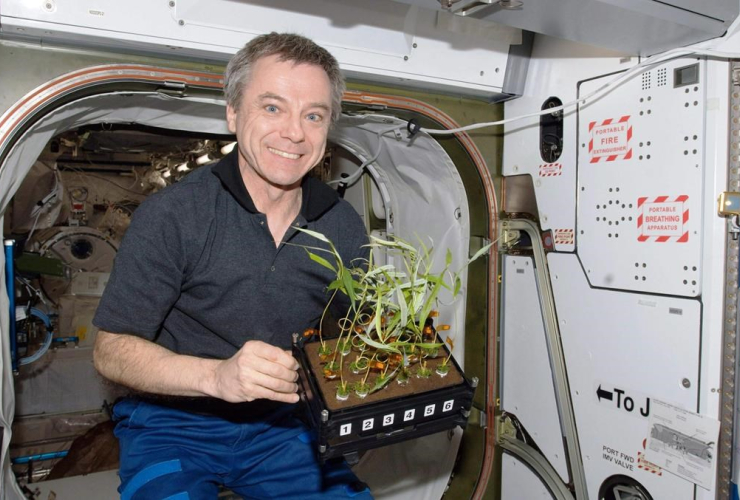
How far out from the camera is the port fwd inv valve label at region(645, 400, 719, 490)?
1.88 m

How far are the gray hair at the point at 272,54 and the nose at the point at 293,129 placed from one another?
0.21 meters

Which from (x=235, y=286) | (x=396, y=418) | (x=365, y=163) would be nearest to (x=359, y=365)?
(x=396, y=418)

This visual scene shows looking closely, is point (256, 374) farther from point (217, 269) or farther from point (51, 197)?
point (51, 197)

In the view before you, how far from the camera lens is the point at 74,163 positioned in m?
4.91

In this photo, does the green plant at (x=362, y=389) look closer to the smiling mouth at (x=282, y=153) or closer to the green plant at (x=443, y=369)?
the green plant at (x=443, y=369)

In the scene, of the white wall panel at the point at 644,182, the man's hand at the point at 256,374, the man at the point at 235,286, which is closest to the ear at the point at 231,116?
the man at the point at 235,286

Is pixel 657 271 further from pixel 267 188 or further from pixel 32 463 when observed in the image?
pixel 32 463

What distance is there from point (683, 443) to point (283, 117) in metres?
2.03

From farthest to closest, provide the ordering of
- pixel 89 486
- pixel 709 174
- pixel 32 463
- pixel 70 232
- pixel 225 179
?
pixel 70 232, pixel 32 463, pixel 89 486, pixel 225 179, pixel 709 174

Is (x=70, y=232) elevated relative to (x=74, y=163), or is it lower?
lower

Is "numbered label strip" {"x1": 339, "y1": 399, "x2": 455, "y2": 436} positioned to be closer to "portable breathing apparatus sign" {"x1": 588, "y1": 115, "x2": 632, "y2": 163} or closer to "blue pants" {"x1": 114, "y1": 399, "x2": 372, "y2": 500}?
"blue pants" {"x1": 114, "y1": 399, "x2": 372, "y2": 500}

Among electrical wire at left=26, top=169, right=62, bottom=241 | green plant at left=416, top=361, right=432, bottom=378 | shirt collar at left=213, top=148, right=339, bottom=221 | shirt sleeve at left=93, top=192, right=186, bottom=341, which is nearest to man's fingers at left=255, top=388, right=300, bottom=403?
green plant at left=416, top=361, right=432, bottom=378

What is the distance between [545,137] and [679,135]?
736 millimetres

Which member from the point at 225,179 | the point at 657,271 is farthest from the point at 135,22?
the point at 657,271
